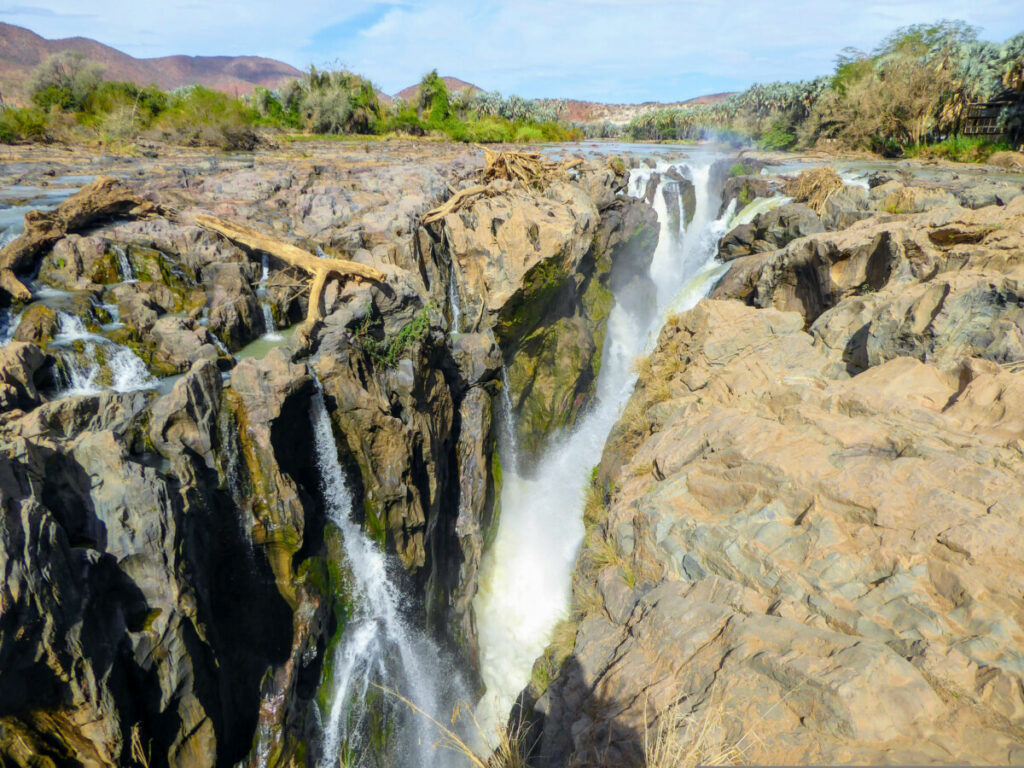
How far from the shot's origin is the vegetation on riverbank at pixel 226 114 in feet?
91.1

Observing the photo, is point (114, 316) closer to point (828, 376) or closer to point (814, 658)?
point (814, 658)

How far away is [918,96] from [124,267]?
4308cm

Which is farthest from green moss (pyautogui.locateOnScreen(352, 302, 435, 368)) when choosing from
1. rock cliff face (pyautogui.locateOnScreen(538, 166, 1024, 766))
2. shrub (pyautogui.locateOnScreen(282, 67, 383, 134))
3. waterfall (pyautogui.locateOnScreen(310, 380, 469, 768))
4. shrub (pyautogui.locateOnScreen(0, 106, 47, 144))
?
shrub (pyautogui.locateOnScreen(282, 67, 383, 134))

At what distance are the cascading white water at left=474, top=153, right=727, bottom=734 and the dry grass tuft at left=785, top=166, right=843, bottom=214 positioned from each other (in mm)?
3854

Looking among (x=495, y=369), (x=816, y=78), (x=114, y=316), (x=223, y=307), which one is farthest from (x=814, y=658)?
(x=816, y=78)

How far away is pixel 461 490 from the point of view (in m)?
12.0

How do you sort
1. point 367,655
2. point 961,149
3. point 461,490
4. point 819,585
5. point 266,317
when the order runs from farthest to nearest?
1. point 961,149
2. point 461,490
3. point 266,317
4. point 367,655
5. point 819,585

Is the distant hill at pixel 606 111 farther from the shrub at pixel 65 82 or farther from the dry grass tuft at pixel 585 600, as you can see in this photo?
the dry grass tuft at pixel 585 600

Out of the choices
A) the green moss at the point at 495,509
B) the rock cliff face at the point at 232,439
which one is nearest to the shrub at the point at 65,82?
the rock cliff face at the point at 232,439

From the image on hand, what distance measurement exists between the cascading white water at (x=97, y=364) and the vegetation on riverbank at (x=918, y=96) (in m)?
40.7

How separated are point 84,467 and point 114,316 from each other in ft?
16.2

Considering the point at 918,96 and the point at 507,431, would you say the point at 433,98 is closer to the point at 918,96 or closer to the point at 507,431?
the point at 918,96

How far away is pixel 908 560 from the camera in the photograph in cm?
511

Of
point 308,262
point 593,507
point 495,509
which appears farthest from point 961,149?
point 308,262
